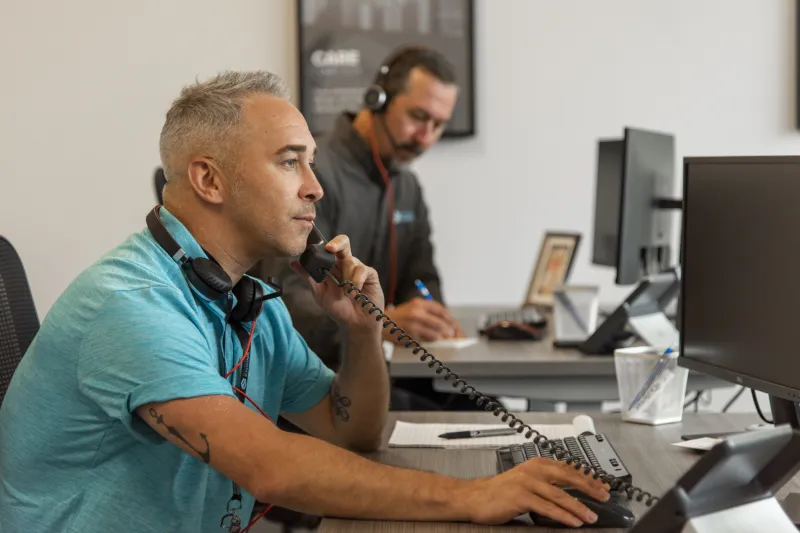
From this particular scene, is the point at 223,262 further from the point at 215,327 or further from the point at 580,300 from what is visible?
the point at 580,300

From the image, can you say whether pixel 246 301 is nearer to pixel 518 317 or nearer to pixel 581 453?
pixel 581 453

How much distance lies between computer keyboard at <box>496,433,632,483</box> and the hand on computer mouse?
0.36 feet

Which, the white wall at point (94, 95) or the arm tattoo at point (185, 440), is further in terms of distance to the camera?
the white wall at point (94, 95)

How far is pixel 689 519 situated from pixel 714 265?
641 mm

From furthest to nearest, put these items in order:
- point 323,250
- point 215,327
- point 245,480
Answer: point 323,250 → point 215,327 → point 245,480

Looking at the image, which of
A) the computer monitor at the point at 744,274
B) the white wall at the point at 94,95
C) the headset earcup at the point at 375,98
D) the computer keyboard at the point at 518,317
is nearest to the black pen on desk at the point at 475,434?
the computer monitor at the point at 744,274

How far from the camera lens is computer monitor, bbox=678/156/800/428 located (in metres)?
1.33

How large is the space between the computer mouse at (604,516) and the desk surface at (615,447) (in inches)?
0.4

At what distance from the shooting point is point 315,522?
238 centimetres

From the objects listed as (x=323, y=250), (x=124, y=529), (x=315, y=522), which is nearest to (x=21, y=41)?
(x=315, y=522)

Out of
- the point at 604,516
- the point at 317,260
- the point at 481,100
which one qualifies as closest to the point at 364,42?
the point at 481,100

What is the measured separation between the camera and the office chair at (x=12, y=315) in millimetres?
1600

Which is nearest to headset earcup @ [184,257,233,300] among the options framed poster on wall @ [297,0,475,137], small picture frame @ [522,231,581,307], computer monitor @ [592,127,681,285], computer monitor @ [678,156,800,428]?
computer monitor @ [678,156,800,428]

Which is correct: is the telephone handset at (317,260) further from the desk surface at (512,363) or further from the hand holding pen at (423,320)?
the hand holding pen at (423,320)
